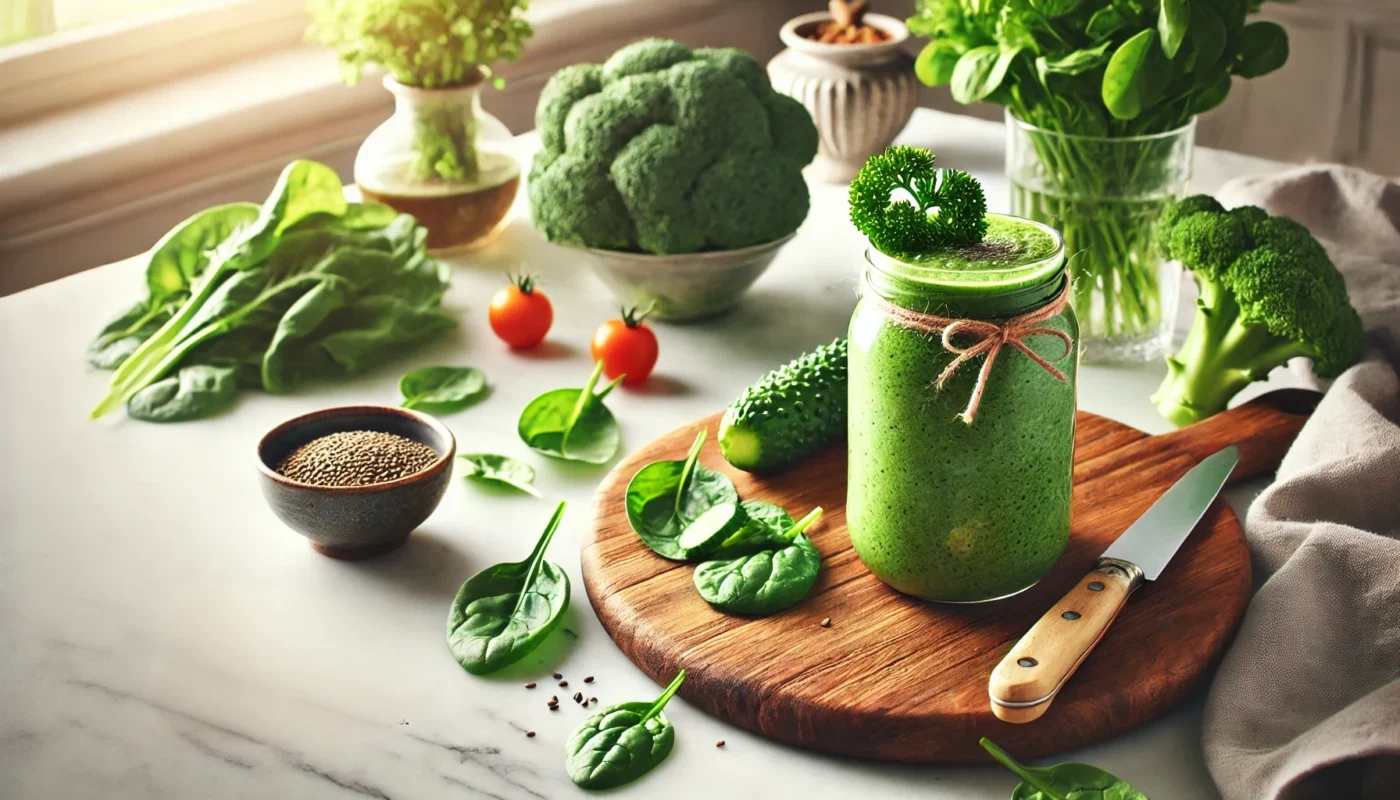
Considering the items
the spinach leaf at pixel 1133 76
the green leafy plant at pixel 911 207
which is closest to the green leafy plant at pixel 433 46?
the spinach leaf at pixel 1133 76

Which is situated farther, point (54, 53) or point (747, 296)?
point (54, 53)

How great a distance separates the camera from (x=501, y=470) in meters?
1.38

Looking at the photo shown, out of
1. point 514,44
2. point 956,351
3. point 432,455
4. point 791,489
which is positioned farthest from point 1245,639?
point 514,44

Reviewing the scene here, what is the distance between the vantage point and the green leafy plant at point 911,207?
102 centimetres

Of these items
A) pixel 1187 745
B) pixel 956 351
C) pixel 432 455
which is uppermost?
pixel 956 351

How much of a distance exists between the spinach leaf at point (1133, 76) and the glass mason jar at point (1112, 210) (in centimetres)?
10

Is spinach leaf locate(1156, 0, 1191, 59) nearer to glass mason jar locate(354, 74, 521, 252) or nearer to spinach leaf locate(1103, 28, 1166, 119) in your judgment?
spinach leaf locate(1103, 28, 1166, 119)

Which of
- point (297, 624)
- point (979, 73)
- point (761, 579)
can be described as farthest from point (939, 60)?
point (297, 624)

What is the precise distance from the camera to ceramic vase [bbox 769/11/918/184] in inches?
82.1

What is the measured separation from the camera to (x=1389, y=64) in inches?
120

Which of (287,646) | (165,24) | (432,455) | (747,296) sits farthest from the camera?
(165,24)

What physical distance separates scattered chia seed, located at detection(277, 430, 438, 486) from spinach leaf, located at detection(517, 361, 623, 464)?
203 millimetres

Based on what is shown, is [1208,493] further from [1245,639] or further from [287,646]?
[287,646]

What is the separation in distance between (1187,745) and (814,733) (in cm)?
29
